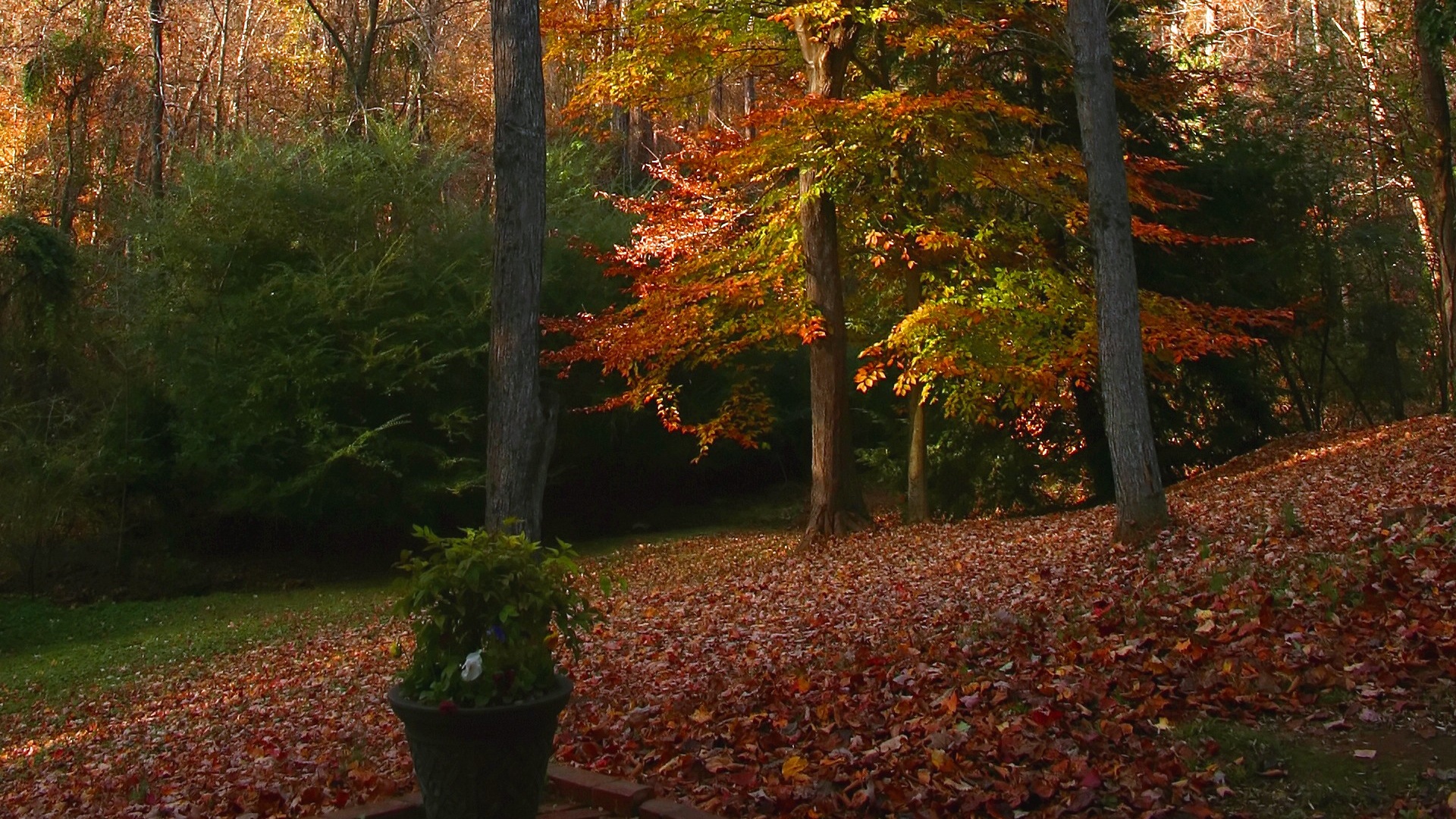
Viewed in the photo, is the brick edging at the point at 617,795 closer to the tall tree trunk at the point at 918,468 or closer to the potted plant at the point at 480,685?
the potted plant at the point at 480,685

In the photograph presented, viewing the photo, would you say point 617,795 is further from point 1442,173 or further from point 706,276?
point 1442,173

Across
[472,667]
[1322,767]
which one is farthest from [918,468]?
[472,667]

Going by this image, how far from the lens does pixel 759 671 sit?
282 inches

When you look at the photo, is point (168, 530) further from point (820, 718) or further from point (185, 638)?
point (820, 718)

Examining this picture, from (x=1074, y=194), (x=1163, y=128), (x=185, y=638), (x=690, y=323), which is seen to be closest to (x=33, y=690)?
(x=185, y=638)

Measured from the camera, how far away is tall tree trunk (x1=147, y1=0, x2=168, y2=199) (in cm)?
2283

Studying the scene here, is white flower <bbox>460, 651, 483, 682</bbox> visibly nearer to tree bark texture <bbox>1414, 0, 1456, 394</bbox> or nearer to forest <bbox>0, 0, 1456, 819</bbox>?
forest <bbox>0, 0, 1456, 819</bbox>

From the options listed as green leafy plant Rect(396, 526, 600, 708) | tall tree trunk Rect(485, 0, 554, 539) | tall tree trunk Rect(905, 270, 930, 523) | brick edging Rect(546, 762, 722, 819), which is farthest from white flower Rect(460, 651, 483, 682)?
tall tree trunk Rect(905, 270, 930, 523)

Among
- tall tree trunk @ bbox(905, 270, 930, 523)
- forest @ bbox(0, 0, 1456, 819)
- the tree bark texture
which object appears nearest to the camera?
forest @ bbox(0, 0, 1456, 819)

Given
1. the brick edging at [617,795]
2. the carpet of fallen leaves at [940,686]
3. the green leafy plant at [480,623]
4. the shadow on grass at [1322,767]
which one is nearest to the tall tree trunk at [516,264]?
the carpet of fallen leaves at [940,686]

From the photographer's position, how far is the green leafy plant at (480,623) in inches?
177

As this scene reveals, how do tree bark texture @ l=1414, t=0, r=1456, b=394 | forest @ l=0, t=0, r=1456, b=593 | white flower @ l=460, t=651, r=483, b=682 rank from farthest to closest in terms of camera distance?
1. tree bark texture @ l=1414, t=0, r=1456, b=394
2. forest @ l=0, t=0, r=1456, b=593
3. white flower @ l=460, t=651, r=483, b=682

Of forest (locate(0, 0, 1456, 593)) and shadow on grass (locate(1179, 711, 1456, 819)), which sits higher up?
forest (locate(0, 0, 1456, 593))

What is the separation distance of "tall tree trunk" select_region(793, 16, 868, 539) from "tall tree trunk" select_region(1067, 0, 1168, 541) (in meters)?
4.80
